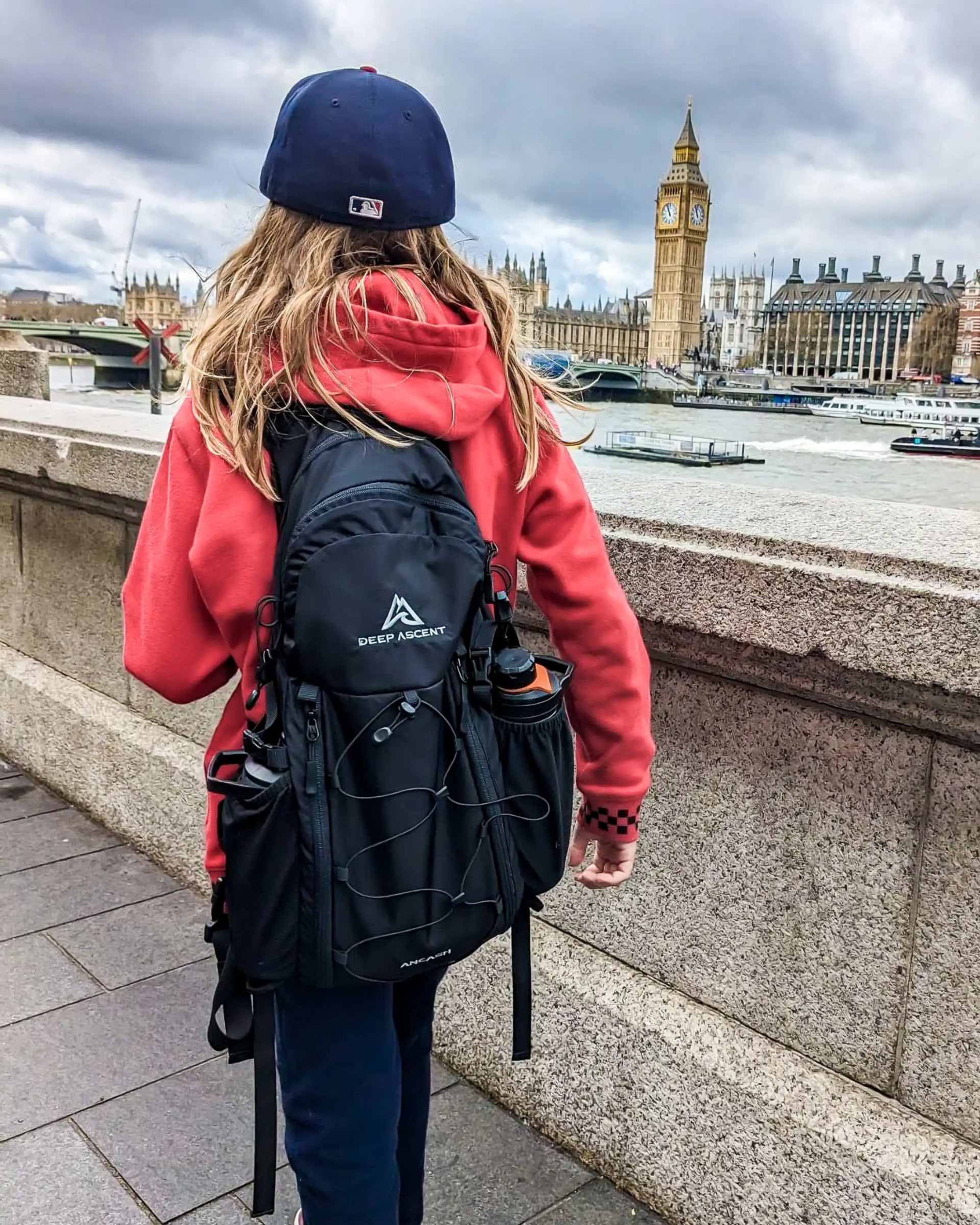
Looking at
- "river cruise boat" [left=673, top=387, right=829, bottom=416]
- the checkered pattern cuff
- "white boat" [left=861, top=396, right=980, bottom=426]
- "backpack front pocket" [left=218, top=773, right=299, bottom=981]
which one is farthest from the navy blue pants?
"river cruise boat" [left=673, top=387, right=829, bottom=416]

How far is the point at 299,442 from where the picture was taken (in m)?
1.25

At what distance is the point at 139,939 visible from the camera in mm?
2699

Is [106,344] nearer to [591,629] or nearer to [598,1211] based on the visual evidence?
[598,1211]

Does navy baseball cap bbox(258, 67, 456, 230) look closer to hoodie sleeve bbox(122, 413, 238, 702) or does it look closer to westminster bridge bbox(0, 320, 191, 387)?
hoodie sleeve bbox(122, 413, 238, 702)

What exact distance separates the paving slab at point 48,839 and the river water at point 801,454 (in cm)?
1951

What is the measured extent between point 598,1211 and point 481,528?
1248 mm

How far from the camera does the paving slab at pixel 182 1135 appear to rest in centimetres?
189

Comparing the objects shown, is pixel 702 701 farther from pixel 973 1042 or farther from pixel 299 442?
pixel 299 442

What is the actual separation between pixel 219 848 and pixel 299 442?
0.49 meters

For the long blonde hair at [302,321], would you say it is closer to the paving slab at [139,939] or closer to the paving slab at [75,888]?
the paving slab at [139,939]

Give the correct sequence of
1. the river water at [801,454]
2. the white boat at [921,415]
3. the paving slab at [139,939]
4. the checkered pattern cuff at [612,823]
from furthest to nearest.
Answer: the white boat at [921,415]
the river water at [801,454]
the paving slab at [139,939]
the checkered pattern cuff at [612,823]

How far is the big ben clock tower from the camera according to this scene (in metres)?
119

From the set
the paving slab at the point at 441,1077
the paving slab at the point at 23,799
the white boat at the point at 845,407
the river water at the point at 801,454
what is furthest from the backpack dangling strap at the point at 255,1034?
the white boat at the point at 845,407

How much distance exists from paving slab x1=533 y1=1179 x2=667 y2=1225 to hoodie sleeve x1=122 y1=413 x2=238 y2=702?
1.11 meters
